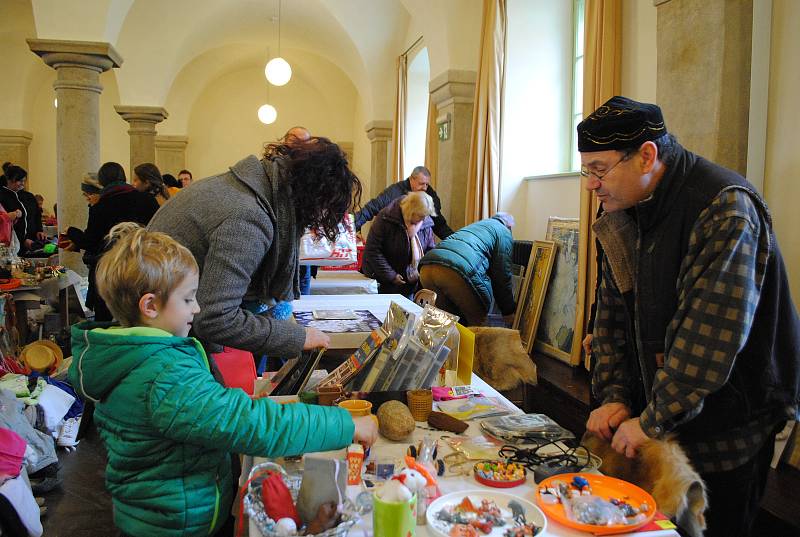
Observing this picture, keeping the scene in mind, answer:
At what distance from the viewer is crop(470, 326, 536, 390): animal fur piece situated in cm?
292

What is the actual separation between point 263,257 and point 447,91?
17.4ft

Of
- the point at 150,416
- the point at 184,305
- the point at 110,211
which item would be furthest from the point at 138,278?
the point at 110,211

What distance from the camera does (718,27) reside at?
9.88 feet

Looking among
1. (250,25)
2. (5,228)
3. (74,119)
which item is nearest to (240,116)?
(250,25)

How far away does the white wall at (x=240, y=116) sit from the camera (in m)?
16.2

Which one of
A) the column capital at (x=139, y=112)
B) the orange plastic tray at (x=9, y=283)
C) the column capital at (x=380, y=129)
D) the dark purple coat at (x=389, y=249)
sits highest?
the column capital at (x=139, y=112)

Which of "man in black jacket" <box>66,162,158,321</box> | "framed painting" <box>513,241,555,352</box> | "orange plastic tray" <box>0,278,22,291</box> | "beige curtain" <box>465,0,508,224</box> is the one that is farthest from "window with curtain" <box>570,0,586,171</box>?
"orange plastic tray" <box>0,278,22,291</box>

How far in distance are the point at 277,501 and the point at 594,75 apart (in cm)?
419

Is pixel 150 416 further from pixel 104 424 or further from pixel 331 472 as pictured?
pixel 331 472

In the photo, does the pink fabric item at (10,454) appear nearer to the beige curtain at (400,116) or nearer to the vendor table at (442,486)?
the vendor table at (442,486)

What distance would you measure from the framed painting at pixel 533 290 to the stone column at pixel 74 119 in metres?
4.43

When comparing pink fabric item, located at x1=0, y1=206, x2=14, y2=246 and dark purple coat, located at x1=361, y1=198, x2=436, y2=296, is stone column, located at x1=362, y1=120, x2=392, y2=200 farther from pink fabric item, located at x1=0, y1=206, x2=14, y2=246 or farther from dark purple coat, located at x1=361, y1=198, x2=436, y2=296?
pink fabric item, located at x1=0, y1=206, x2=14, y2=246

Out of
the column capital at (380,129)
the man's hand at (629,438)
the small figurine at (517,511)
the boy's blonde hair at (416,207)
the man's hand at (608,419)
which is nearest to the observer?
the small figurine at (517,511)

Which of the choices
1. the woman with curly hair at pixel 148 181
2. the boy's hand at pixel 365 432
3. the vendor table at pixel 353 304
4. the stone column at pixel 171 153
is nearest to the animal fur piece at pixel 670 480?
the boy's hand at pixel 365 432
